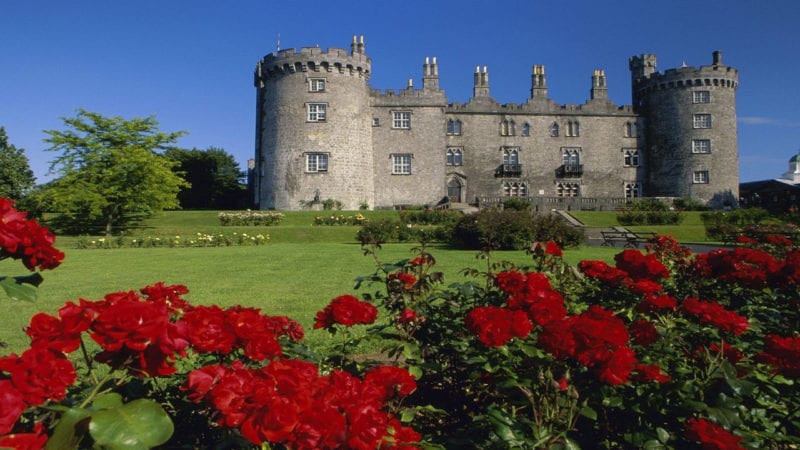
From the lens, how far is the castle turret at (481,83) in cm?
4456

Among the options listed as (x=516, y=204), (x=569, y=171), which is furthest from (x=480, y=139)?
(x=516, y=204)

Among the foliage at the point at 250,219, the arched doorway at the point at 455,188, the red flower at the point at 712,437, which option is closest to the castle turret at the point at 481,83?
the arched doorway at the point at 455,188

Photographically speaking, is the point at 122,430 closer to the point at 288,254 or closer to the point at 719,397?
the point at 719,397

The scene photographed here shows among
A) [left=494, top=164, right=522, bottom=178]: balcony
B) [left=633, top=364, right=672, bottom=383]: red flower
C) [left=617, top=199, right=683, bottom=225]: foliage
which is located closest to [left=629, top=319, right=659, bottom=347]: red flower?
[left=633, top=364, right=672, bottom=383]: red flower

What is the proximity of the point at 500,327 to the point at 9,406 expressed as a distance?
2.05m

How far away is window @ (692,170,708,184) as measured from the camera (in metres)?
43.1

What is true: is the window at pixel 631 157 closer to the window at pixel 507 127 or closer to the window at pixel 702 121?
the window at pixel 702 121

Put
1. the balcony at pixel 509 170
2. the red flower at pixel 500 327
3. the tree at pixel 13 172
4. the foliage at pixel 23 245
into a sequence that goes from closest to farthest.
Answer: the foliage at pixel 23 245, the red flower at pixel 500 327, the tree at pixel 13 172, the balcony at pixel 509 170

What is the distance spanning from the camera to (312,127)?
128ft

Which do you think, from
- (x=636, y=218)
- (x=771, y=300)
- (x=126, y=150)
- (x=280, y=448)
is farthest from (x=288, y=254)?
(x=636, y=218)

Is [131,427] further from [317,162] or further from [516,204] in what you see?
[317,162]

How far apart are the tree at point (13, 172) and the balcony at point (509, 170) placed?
3834 cm

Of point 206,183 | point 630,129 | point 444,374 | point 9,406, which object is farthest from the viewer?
point 206,183

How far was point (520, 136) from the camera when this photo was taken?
44594 millimetres
